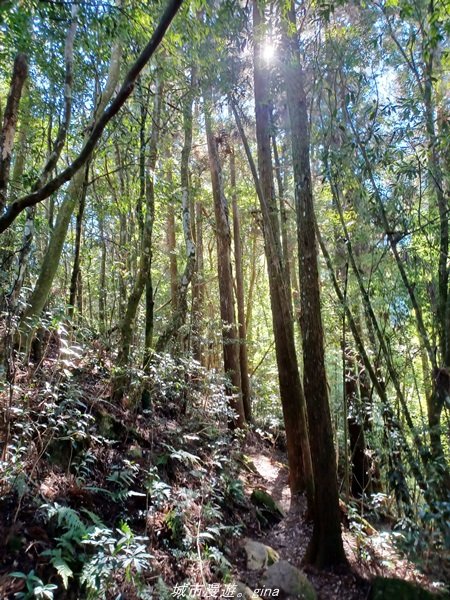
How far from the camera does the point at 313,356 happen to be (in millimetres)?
4676

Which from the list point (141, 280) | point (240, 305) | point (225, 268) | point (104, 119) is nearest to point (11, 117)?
point (104, 119)

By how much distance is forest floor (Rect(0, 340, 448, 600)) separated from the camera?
9.95 ft

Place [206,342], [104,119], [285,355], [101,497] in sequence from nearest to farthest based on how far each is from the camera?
[104,119]
[101,497]
[285,355]
[206,342]

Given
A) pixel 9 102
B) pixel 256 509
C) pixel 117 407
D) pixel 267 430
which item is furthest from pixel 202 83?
pixel 267 430

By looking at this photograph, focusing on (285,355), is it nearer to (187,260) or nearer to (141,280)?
(187,260)

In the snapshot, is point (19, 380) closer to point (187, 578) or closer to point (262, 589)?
point (187, 578)

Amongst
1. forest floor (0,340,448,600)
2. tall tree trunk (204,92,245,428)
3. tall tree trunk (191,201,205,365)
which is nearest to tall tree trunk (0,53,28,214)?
forest floor (0,340,448,600)

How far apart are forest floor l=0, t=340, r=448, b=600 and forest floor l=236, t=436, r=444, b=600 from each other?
0.05 feet

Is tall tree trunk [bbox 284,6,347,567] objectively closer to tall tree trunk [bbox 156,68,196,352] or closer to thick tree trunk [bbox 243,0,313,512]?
thick tree trunk [bbox 243,0,313,512]

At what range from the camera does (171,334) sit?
7.20m

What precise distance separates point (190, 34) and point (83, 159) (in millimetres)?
3225

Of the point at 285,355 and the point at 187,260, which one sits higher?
the point at 187,260

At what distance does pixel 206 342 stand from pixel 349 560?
4.23 meters

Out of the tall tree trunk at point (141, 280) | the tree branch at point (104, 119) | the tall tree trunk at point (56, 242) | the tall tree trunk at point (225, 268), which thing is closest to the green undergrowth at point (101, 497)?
the tall tree trunk at point (141, 280)
